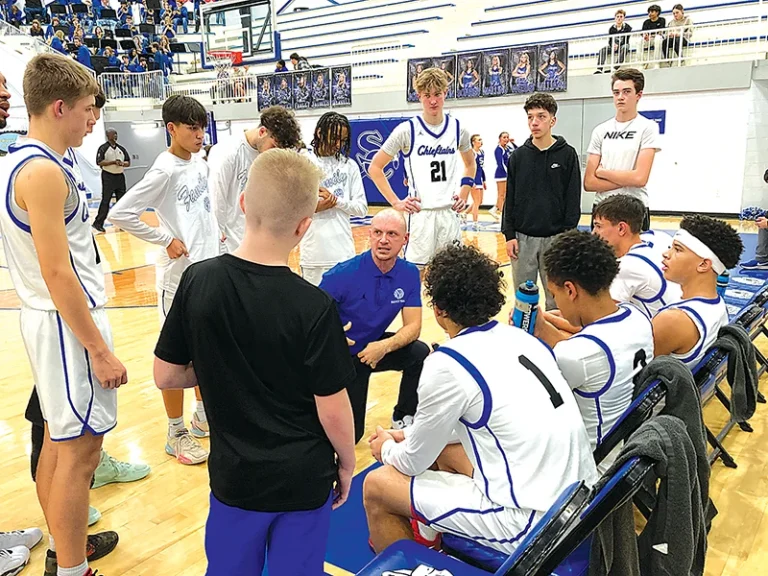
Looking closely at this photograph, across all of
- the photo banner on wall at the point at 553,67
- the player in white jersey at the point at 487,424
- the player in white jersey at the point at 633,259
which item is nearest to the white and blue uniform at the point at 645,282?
the player in white jersey at the point at 633,259

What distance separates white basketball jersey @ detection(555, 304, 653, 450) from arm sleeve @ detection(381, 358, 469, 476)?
1.92 ft

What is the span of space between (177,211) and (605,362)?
216 centimetres

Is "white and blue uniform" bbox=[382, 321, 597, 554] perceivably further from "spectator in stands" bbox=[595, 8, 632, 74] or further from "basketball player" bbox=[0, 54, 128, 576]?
"spectator in stands" bbox=[595, 8, 632, 74]

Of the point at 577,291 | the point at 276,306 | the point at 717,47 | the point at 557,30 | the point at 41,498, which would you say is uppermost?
the point at 557,30

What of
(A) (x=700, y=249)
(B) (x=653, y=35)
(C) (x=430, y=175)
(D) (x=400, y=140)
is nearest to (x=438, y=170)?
(C) (x=430, y=175)

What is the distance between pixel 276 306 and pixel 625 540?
1.12 m

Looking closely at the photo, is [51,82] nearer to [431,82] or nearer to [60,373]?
[60,373]

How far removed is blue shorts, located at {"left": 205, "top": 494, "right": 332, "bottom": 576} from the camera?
1.60m

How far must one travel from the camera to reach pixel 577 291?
2.44m

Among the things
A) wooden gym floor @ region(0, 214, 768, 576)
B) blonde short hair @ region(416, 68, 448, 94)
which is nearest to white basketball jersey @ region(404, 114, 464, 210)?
blonde short hair @ region(416, 68, 448, 94)

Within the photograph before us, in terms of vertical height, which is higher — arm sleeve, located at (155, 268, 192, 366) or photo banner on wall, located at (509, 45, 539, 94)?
photo banner on wall, located at (509, 45, 539, 94)

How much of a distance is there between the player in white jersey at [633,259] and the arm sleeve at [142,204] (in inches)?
84.7

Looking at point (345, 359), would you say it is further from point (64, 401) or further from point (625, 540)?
point (64, 401)

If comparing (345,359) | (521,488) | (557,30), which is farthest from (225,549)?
(557,30)
